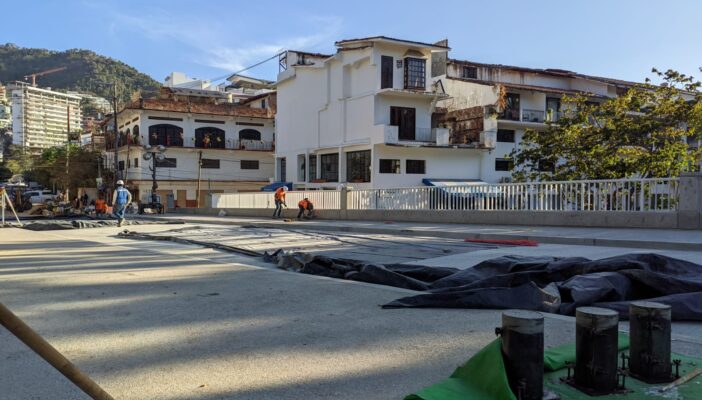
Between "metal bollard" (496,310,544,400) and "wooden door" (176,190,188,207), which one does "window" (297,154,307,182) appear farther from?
"metal bollard" (496,310,544,400)

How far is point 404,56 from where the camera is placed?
37.3 metres

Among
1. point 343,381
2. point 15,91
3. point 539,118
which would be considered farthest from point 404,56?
point 15,91

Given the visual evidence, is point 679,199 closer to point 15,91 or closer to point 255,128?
point 255,128

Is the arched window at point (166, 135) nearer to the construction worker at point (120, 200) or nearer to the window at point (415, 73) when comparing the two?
Answer: the window at point (415, 73)

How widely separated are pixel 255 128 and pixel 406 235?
142ft

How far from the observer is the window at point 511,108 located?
142 feet

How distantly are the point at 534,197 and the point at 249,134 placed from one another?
145 feet

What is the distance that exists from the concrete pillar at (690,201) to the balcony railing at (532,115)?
3262 centimetres

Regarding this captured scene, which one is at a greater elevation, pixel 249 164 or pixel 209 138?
pixel 209 138

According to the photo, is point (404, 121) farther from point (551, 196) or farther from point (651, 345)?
point (651, 345)

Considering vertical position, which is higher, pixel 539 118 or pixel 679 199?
pixel 539 118

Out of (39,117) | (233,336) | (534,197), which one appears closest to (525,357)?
(233,336)

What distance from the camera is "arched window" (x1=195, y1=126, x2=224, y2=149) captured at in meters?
53.0

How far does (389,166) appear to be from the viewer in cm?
3747
